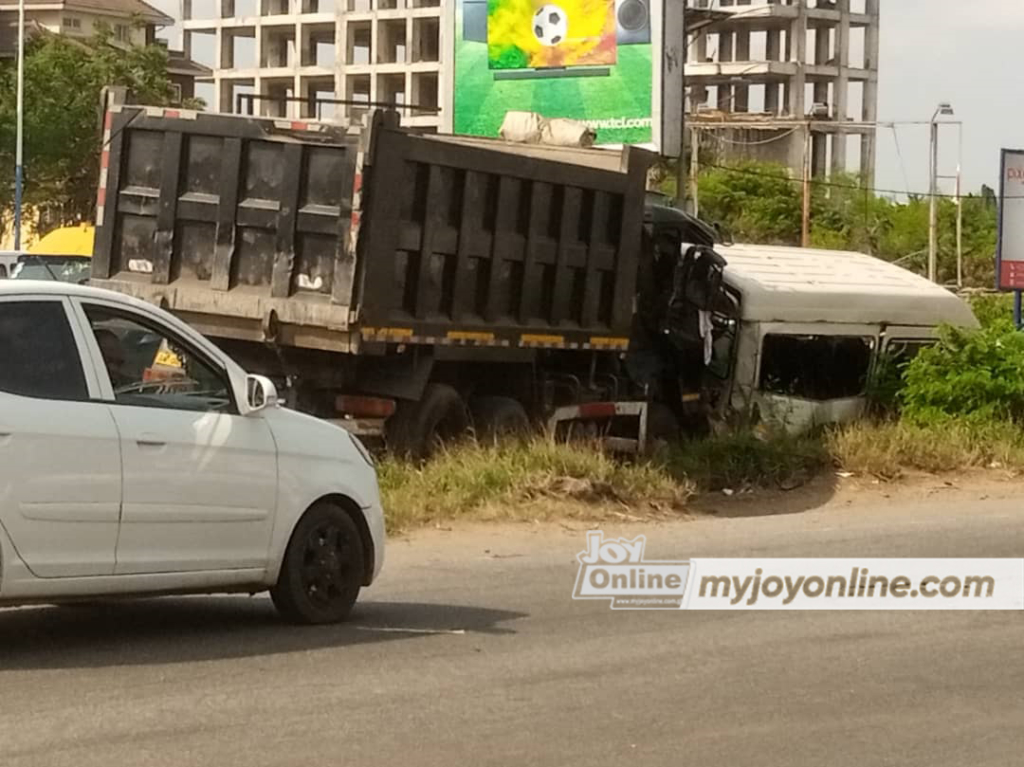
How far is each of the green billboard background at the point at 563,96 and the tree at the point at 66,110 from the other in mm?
16510

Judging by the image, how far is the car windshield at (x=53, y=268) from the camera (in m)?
21.0

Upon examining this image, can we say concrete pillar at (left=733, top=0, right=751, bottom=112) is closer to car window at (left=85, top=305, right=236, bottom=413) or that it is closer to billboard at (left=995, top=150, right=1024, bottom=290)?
billboard at (left=995, top=150, right=1024, bottom=290)

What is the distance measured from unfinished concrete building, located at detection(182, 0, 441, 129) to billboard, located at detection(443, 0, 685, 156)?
6753cm

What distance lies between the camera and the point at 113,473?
25.9 ft

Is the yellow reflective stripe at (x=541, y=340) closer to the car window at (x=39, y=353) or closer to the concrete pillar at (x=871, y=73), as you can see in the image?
the car window at (x=39, y=353)

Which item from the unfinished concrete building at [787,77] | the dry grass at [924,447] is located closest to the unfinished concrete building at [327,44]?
the unfinished concrete building at [787,77]

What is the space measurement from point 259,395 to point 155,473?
782 mm

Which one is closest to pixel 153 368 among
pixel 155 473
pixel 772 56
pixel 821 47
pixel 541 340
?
pixel 155 473

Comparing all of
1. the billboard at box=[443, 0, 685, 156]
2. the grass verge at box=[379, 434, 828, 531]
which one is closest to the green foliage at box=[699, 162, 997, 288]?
the billboard at box=[443, 0, 685, 156]

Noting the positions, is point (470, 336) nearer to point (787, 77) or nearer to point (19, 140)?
point (19, 140)

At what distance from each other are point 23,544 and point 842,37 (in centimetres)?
10055

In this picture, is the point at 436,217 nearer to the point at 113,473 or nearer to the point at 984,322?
the point at 113,473

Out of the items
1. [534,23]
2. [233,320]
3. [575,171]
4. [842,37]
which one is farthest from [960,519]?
[842,37]

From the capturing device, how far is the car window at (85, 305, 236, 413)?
319 inches
